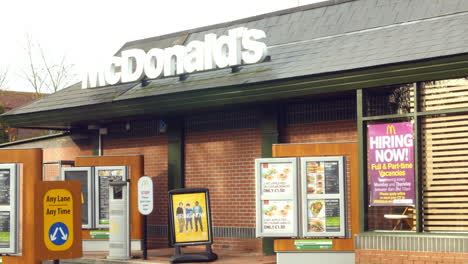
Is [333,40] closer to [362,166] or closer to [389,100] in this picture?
[389,100]

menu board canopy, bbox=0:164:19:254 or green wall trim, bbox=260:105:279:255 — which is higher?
green wall trim, bbox=260:105:279:255

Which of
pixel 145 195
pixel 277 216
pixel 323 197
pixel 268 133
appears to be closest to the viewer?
pixel 323 197

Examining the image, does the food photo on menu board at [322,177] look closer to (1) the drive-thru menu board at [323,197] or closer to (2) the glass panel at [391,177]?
(1) the drive-thru menu board at [323,197]

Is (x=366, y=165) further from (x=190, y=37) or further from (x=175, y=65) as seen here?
(x=190, y=37)

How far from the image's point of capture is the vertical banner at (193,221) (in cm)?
1933

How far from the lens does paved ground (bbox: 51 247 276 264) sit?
19219 millimetres

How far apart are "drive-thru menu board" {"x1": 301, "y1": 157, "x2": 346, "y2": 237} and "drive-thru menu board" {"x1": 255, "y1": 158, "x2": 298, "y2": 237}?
0.23m

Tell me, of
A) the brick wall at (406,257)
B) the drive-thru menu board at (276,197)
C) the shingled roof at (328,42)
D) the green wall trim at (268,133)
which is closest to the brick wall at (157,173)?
the shingled roof at (328,42)

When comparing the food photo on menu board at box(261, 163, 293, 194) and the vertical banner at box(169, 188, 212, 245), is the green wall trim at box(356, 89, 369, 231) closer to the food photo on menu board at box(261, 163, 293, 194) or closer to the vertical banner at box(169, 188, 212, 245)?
the food photo on menu board at box(261, 163, 293, 194)

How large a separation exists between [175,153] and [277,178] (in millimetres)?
5631

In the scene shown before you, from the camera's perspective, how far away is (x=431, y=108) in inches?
599

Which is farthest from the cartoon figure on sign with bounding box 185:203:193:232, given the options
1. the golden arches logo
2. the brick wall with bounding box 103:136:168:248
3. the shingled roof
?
the golden arches logo

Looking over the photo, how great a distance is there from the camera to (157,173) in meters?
23.6

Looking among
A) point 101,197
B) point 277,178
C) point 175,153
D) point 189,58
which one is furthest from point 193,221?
point 101,197
